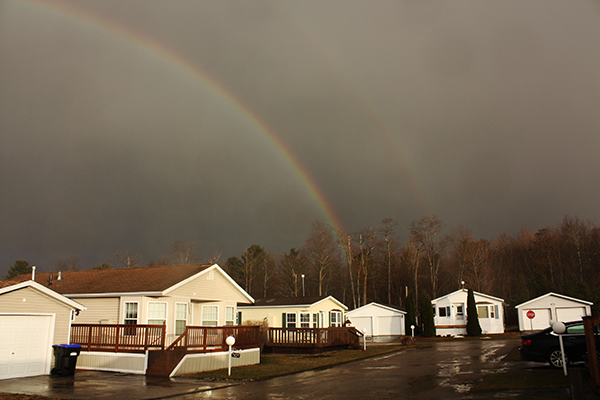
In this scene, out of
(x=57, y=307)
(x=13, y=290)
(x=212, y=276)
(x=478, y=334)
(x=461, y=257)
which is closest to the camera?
(x=13, y=290)

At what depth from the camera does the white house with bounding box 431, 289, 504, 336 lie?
47438mm

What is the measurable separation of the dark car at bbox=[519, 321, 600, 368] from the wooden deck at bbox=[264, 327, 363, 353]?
13431 mm

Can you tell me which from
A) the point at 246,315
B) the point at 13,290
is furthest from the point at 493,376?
the point at 246,315

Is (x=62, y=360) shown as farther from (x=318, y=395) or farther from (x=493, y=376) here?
(x=493, y=376)

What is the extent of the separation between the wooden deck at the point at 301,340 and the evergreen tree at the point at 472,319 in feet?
68.1

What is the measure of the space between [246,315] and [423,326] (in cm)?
1925

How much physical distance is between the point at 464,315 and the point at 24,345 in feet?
135

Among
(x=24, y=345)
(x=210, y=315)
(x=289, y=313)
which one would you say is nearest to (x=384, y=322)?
(x=289, y=313)

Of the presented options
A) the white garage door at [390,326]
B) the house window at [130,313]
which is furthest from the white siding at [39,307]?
the white garage door at [390,326]

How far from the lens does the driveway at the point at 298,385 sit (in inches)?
498

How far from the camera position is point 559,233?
70062 mm

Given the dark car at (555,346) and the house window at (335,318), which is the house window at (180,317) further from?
the house window at (335,318)

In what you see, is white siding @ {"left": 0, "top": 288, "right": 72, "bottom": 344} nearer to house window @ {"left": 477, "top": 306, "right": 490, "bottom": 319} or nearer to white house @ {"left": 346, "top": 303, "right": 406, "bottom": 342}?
white house @ {"left": 346, "top": 303, "right": 406, "bottom": 342}

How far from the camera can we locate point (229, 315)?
89.6ft
